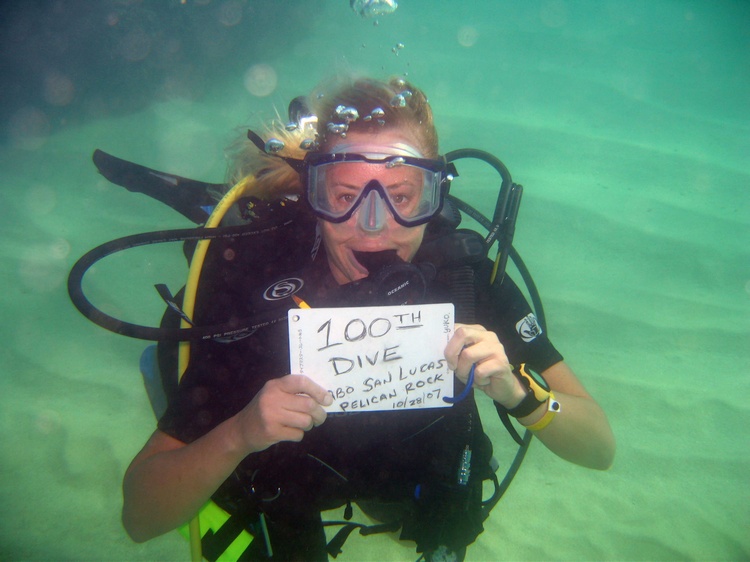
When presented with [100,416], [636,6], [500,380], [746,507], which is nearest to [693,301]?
[746,507]

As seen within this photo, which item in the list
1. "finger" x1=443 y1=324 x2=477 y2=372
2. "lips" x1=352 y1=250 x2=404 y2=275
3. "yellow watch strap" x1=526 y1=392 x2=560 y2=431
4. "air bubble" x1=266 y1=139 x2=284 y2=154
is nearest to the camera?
"finger" x1=443 y1=324 x2=477 y2=372

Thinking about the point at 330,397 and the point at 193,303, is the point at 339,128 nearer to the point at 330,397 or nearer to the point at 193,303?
the point at 193,303

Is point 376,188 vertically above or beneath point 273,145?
beneath

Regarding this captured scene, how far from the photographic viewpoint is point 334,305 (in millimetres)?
1777

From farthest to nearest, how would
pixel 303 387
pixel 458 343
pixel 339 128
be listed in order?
pixel 339 128 < pixel 458 343 < pixel 303 387

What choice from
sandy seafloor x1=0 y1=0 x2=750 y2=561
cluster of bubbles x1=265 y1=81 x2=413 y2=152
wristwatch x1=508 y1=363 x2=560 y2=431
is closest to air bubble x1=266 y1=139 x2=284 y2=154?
cluster of bubbles x1=265 y1=81 x2=413 y2=152

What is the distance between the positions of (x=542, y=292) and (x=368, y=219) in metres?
4.68

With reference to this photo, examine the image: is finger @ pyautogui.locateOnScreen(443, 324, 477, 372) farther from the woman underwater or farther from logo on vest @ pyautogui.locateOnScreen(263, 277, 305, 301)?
logo on vest @ pyautogui.locateOnScreen(263, 277, 305, 301)

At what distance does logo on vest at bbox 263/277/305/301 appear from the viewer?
1.88m

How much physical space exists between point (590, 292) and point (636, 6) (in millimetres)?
40485

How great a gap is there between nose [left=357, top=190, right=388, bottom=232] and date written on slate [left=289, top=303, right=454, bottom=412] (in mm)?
564

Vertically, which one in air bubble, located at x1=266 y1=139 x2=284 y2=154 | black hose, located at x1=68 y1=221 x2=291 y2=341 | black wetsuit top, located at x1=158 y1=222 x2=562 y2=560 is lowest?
black wetsuit top, located at x1=158 y1=222 x2=562 y2=560

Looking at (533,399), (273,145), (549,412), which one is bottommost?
(549,412)

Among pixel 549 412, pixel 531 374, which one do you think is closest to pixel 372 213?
pixel 531 374
